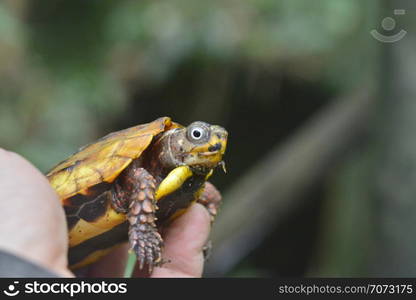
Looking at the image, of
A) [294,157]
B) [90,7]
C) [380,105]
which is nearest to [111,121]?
[90,7]

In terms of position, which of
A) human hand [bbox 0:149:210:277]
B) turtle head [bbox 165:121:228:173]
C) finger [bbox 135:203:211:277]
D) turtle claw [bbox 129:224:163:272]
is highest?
turtle head [bbox 165:121:228:173]

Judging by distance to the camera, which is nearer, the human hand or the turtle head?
the human hand

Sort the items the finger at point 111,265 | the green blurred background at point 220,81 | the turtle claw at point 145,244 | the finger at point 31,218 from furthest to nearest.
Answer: the green blurred background at point 220,81 → the finger at point 111,265 → the turtle claw at point 145,244 → the finger at point 31,218
